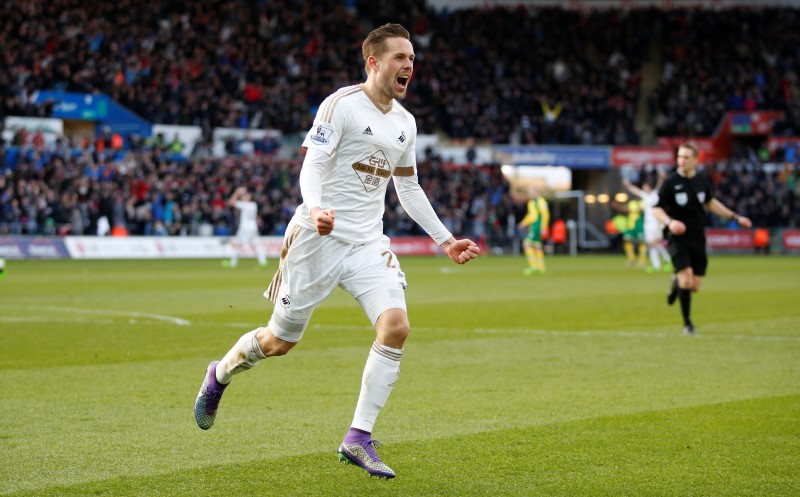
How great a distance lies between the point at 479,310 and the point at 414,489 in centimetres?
1190

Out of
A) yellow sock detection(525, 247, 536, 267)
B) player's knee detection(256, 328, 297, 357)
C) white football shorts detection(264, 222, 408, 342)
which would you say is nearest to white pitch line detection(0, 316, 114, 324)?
player's knee detection(256, 328, 297, 357)

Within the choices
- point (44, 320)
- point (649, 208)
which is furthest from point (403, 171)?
point (649, 208)

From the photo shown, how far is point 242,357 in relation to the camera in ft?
21.7

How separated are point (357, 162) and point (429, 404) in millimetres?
2634

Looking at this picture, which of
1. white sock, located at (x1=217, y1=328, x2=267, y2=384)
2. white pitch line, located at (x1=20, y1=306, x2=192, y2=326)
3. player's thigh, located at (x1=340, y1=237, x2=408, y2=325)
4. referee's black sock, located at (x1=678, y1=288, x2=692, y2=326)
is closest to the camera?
player's thigh, located at (x1=340, y1=237, x2=408, y2=325)

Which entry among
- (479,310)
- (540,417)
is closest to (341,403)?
(540,417)

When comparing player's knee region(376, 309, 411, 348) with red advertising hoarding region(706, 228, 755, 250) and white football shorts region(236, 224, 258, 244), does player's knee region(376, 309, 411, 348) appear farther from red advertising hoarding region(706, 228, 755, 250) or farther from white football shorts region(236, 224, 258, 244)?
red advertising hoarding region(706, 228, 755, 250)

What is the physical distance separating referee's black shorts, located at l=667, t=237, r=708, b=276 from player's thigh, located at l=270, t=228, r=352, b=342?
27.8 feet

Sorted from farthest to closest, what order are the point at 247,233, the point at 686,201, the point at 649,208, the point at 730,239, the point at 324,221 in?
the point at 730,239, the point at 247,233, the point at 649,208, the point at 686,201, the point at 324,221

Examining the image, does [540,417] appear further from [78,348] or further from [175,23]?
[175,23]

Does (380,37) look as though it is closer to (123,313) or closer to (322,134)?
(322,134)

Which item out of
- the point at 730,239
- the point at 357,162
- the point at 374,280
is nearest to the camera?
the point at 374,280

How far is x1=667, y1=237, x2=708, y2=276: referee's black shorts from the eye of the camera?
1378 centimetres

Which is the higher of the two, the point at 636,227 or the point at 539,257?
the point at 636,227
